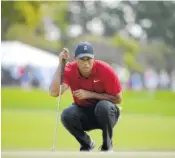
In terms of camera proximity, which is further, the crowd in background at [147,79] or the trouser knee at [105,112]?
the crowd in background at [147,79]

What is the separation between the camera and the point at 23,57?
50625 millimetres

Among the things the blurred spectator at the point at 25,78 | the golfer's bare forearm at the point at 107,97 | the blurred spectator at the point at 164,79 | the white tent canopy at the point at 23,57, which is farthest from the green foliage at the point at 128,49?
the golfer's bare forearm at the point at 107,97

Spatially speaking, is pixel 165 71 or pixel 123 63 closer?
pixel 123 63

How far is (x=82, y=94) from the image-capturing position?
823cm

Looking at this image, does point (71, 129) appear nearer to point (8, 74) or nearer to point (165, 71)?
point (8, 74)

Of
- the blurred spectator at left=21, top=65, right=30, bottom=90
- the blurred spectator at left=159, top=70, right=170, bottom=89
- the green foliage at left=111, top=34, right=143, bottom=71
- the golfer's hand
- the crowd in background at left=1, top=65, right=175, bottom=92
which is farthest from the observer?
the blurred spectator at left=159, top=70, right=170, bottom=89

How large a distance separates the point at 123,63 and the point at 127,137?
49921 millimetres

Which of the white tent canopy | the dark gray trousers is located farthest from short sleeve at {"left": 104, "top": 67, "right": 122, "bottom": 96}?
the white tent canopy

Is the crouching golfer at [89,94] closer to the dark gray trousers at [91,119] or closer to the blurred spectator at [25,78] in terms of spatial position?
the dark gray trousers at [91,119]

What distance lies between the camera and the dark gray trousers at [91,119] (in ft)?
27.0

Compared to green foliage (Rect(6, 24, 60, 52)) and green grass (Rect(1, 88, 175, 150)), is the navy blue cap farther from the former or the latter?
green foliage (Rect(6, 24, 60, 52))

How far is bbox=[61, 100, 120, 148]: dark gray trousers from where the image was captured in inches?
324

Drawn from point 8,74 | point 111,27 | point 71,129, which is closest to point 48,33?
point 111,27

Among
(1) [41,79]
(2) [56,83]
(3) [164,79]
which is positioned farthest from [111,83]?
(3) [164,79]
